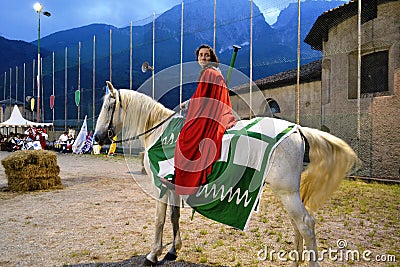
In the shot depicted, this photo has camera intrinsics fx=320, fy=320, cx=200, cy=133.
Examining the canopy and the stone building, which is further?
the canopy

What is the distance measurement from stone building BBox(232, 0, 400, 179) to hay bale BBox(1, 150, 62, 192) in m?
8.62

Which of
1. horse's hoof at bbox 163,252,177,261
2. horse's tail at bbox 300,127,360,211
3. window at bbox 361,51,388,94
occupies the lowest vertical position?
horse's hoof at bbox 163,252,177,261

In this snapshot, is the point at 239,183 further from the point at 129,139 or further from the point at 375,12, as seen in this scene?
the point at 375,12

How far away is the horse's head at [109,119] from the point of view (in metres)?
3.69

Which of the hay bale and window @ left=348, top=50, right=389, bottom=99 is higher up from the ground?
window @ left=348, top=50, right=389, bottom=99

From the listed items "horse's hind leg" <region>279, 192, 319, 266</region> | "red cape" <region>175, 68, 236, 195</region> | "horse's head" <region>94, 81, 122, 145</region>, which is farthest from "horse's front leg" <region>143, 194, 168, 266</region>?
"horse's hind leg" <region>279, 192, 319, 266</region>

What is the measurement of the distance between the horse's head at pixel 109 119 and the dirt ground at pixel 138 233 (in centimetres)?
139

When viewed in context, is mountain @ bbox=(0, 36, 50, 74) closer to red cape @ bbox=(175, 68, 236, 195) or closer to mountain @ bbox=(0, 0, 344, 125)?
mountain @ bbox=(0, 0, 344, 125)

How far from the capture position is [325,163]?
10.3 ft

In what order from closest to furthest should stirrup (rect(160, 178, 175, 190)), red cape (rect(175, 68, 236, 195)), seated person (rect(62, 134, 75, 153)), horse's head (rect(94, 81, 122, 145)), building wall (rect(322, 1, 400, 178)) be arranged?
1. red cape (rect(175, 68, 236, 195))
2. stirrup (rect(160, 178, 175, 190))
3. horse's head (rect(94, 81, 122, 145))
4. building wall (rect(322, 1, 400, 178))
5. seated person (rect(62, 134, 75, 153))

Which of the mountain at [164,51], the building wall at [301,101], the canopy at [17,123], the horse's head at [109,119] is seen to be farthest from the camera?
the canopy at [17,123]

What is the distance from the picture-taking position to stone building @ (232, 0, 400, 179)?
9539 mm

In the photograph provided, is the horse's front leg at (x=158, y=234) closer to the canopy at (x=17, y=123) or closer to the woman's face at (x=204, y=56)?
the woman's face at (x=204, y=56)

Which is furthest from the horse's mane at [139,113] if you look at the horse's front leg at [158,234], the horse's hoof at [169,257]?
the horse's hoof at [169,257]
